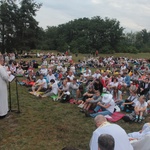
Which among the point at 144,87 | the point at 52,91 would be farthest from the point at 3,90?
the point at 144,87

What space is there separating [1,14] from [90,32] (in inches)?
1184

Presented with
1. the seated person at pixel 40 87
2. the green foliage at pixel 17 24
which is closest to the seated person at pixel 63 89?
the seated person at pixel 40 87

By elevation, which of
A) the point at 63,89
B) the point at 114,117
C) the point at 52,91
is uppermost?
the point at 63,89

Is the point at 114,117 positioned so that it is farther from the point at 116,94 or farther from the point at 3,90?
the point at 3,90

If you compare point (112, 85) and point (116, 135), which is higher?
point (116, 135)

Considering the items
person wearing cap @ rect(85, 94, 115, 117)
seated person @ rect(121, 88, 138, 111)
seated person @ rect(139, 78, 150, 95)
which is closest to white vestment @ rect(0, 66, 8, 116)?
person wearing cap @ rect(85, 94, 115, 117)

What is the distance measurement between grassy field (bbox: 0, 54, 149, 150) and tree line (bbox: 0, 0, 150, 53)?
37.6 metres

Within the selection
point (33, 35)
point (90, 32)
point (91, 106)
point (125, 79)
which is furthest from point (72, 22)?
point (91, 106)

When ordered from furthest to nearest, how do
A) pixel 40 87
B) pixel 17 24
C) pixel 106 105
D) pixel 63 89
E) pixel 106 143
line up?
pixel 17 24 < pixel 40 87 < pixel 63 89 < pixel 106 105 < pixel 106 143

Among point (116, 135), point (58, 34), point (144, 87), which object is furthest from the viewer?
point (58, 34)

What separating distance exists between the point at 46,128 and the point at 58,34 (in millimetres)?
68916

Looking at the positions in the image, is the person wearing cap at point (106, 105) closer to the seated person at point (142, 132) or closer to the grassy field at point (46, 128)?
the grassy field at point (46, 128)

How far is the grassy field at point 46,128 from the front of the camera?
18.7ft

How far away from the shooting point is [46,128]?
21.9 ft
